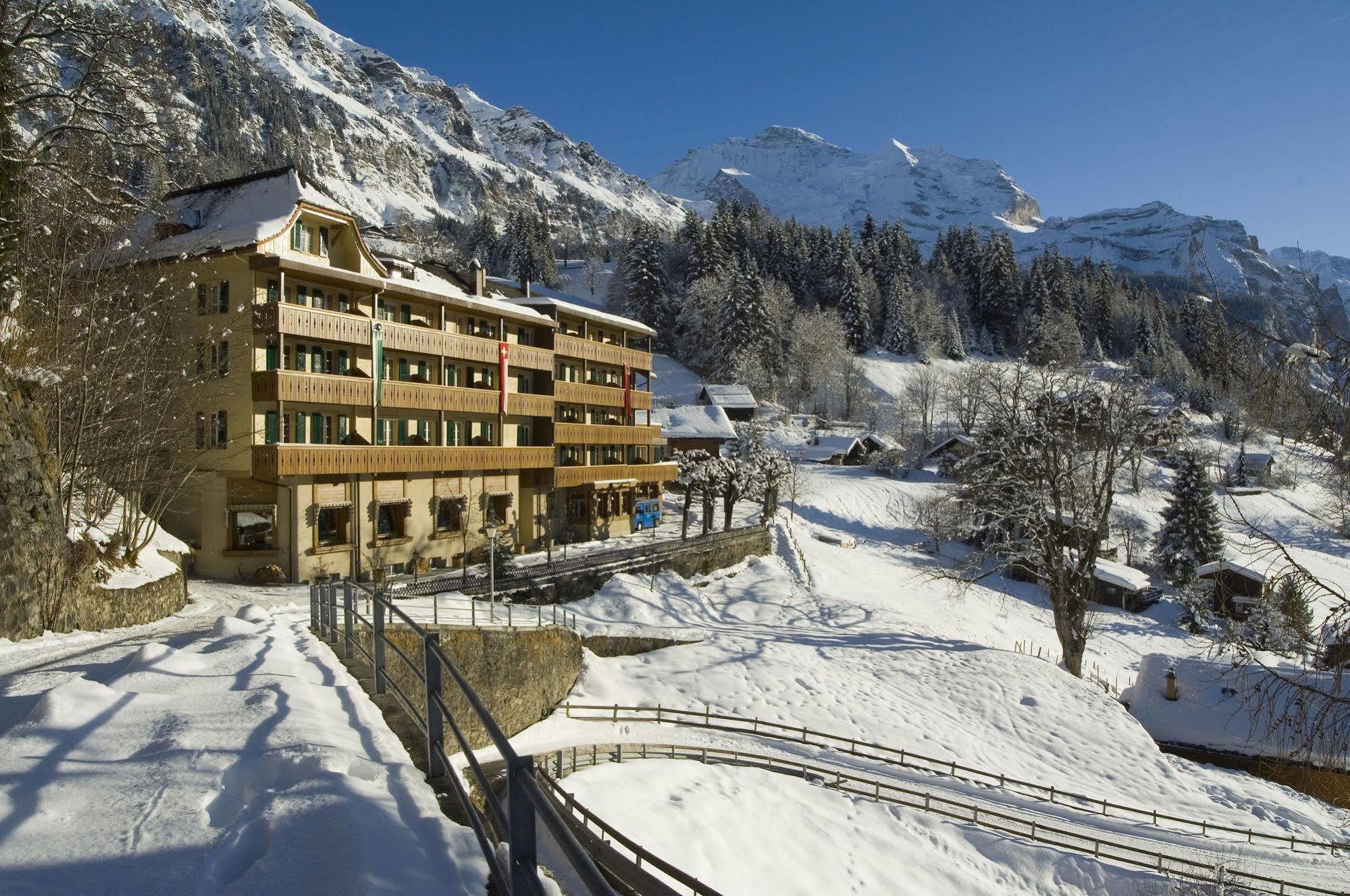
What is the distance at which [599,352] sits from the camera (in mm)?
41531

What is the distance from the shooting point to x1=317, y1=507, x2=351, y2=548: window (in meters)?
26.7

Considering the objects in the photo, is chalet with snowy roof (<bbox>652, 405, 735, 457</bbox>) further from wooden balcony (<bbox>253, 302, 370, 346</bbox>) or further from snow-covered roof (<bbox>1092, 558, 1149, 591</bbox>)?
wooden balcony (<bbox>253, 302, 370, 346</bbox>)

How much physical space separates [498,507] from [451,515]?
9.46ft

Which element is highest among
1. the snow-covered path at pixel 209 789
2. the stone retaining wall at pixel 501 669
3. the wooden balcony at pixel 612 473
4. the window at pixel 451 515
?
the wooden balcony at pixel 612 473

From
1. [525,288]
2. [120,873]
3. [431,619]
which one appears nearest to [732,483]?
[525,288]

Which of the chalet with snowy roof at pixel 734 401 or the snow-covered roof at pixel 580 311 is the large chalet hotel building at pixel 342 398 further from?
the chalet with snowy roof at pixel 734 401

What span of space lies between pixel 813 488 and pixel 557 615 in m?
35.7

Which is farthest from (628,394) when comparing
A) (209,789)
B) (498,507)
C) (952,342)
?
(952,342)

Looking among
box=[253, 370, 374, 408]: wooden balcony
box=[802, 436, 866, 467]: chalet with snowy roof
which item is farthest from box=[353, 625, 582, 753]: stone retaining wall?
box=[802, 436, 866, 467]: chalet with snowy roof

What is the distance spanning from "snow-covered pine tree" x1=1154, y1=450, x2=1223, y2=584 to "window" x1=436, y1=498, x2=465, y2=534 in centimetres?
4172

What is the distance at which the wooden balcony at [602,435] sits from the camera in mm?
37594

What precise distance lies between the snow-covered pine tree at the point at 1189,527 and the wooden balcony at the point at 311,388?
45635 mm

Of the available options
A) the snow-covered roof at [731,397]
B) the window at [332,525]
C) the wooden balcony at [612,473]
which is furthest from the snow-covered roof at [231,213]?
the snow-covered roof at [731,397]

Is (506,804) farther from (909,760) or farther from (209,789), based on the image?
(909,760)
